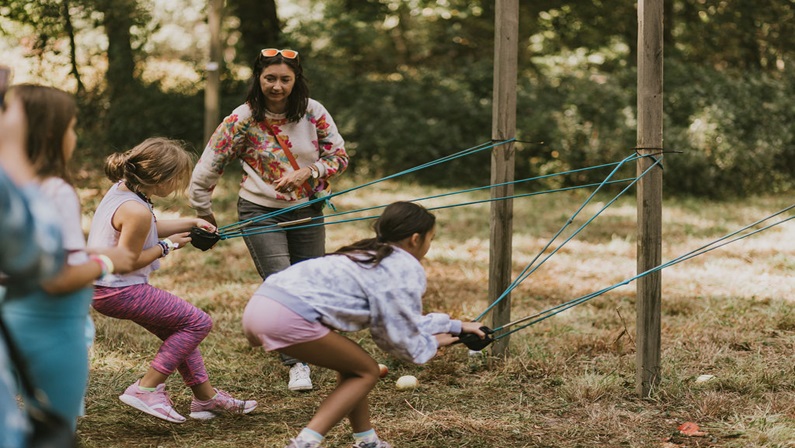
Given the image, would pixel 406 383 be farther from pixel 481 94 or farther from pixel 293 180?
pixel 481 94

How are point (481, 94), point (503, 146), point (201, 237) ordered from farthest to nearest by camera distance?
point (481, 94) → point (503, 146) → point (201, 237)

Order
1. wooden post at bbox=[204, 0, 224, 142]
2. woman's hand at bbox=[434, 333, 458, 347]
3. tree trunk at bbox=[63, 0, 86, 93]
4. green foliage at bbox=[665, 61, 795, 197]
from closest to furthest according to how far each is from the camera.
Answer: woman's hand at bbox=[434, 333, 458, 347] → wooden post at bbox=[204, 0, 224, 142] → tree trunk at bbox=[63, 0, 86, 93] → green foliage at bbox=[665, 61, 795, 197]

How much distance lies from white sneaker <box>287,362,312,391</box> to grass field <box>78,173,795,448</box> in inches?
2.3

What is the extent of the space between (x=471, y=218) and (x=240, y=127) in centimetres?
583

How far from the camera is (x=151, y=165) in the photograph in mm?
3557

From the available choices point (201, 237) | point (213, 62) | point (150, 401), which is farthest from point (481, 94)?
point (150, 401)

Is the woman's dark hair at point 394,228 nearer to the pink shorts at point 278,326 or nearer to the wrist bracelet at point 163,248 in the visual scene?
the pink shorts at point 278,326

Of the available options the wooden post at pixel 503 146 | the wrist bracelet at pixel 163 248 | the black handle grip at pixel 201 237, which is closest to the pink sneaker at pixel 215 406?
the black handle grip at pixel 201 237

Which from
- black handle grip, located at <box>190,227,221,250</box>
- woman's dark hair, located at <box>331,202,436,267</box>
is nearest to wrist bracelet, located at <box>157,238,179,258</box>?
black handle grip, located at <box>190,227,221,250</box>

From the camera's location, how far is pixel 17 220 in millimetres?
1892

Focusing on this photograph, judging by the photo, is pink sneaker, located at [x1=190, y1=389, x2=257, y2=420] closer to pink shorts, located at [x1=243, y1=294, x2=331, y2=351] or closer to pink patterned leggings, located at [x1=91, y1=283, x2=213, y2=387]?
pink patterned leggings, located at [x1=91, y1=283, x2=213, y2=387]

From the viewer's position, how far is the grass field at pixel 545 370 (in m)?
→ 3.78

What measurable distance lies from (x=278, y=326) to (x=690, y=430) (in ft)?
6.11

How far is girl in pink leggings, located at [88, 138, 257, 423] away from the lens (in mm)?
3473
